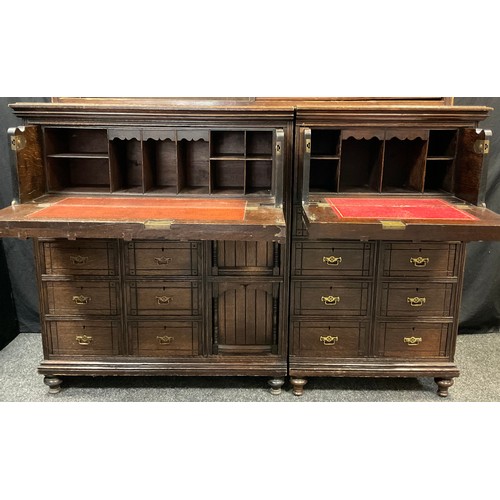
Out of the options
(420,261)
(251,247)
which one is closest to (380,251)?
(420,261)

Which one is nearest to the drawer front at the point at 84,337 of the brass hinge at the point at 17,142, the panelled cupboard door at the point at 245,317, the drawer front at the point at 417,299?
the panelled cupboard door at the point at 245,317

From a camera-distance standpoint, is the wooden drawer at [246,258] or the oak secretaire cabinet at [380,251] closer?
the oak secretaire cabinet at [380,251]

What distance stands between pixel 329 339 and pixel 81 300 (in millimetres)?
1439

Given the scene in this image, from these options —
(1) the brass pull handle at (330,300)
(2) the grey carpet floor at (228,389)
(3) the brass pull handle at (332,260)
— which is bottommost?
(2) the grey carpet floor at (228,389)

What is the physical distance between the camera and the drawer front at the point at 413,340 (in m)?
3.01

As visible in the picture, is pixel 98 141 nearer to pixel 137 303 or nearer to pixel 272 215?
pixel 137 303

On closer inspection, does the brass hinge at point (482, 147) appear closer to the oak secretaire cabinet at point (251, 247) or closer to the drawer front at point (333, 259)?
the oak secretaire cabinet at point (251, 247)

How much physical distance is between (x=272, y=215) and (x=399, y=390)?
1.43 m

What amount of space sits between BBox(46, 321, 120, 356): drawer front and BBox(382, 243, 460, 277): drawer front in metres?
1.59

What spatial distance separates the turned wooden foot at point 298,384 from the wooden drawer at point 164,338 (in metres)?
0.60

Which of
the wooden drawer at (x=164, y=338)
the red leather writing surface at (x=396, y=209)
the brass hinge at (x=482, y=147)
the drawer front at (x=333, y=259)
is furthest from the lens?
the wooden drawer at (x=164, y=338)

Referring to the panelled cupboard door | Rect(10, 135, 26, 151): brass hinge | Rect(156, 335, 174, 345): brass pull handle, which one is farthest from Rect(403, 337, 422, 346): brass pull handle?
Rect(10, 135, 26, 151): brass hinge

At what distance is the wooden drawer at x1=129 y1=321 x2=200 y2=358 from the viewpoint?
302 cm
